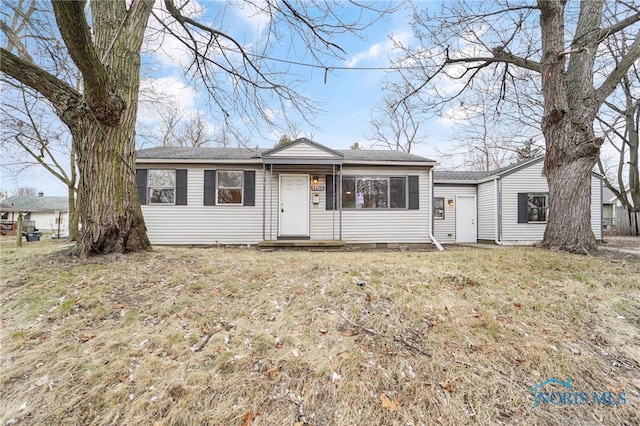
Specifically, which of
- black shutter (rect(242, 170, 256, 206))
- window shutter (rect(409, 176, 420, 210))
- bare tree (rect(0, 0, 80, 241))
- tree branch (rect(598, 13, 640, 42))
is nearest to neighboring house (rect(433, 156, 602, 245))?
window shutter (rect(409, 176, 420, 210))

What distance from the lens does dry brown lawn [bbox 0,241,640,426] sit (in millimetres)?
1923

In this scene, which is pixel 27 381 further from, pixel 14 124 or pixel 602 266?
pixel 14 124

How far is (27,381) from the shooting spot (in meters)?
2.04

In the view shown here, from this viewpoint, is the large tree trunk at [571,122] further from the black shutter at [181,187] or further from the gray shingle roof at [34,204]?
the gray shingle roof at [34,204]

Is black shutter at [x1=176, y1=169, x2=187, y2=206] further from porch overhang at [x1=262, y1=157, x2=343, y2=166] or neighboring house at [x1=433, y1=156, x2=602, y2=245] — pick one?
neighboring house at [x1=433, y1=156, x2=602, y2=245]

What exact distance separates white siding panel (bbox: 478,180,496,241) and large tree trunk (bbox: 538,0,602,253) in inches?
208

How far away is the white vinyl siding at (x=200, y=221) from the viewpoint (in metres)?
8.96

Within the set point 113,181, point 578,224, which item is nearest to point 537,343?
point 578,224

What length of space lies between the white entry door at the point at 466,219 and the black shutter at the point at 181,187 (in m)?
11.0

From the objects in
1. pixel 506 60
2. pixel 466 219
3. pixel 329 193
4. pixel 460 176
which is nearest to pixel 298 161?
pixel 329 193

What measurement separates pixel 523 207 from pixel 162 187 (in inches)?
543

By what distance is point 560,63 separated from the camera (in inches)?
240

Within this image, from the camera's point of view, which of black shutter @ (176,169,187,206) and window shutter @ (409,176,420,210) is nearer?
black shutter @ (176,169,187,206)

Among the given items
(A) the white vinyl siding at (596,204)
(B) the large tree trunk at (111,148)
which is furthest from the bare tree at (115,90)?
(A) the white vinyl siding at (596,204)
